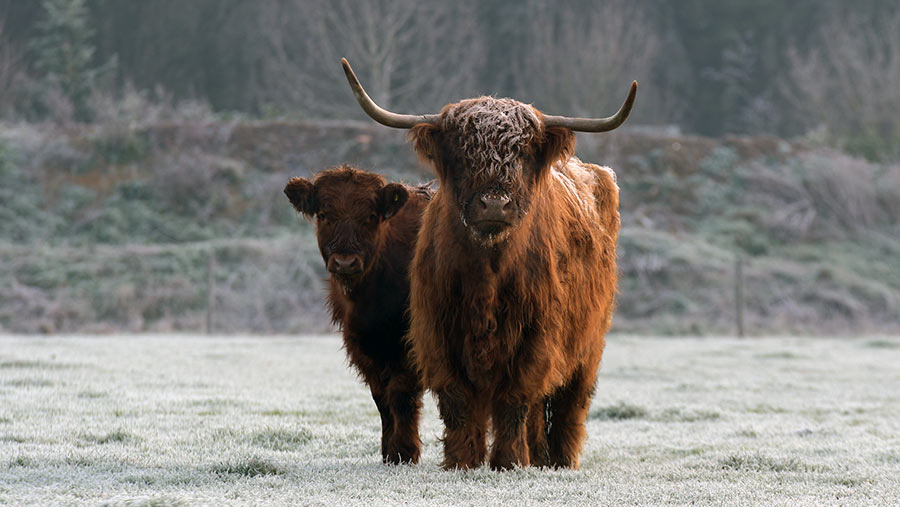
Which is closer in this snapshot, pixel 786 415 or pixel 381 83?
pixel 786 415

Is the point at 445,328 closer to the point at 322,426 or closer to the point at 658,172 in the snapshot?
the point at 322,426

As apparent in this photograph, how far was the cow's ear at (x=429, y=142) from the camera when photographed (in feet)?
18.6

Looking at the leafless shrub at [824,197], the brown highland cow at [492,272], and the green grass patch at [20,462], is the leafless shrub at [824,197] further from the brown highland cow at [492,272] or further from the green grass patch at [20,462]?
the green grass patch at [20,462]

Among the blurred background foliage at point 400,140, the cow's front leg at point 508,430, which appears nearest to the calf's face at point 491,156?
the cow's front leg at point 508,430

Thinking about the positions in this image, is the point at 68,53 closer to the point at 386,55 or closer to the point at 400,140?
the point at 386,55

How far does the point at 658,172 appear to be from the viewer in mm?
33406

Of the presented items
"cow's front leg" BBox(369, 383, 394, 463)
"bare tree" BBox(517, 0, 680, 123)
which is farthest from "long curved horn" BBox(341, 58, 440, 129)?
"bare tree" BBox(517, 0, 680, 123)

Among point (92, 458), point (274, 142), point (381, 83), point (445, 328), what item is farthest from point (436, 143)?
point (381, 83)

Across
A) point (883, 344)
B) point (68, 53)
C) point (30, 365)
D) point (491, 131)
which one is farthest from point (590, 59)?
point (491, 131)

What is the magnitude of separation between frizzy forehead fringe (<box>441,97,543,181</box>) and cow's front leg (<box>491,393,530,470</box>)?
1306 mm

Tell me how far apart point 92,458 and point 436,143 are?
2692mm

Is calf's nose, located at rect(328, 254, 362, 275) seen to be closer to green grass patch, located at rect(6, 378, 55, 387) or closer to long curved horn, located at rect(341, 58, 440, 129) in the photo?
long curved horn, located at rect(341, 58, 440, 129)

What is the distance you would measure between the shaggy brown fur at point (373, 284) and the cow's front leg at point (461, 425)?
0.51 metres

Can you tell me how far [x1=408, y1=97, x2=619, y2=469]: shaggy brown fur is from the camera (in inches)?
217
